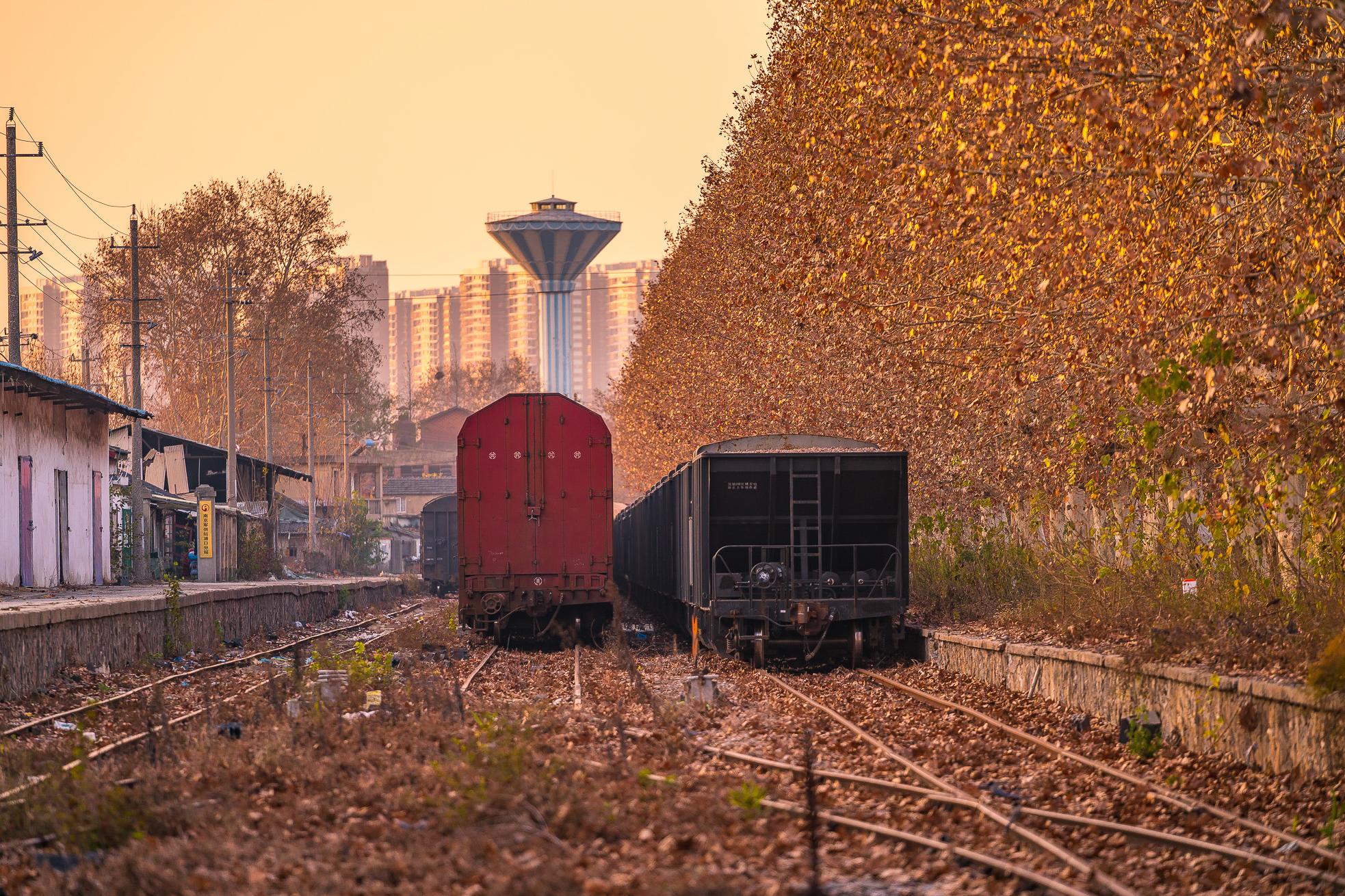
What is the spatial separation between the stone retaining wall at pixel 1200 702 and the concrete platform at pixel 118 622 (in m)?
11.4

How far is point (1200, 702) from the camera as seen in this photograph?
40.3ft

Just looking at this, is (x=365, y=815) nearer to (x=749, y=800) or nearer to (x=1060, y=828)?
(x=749, y=800)

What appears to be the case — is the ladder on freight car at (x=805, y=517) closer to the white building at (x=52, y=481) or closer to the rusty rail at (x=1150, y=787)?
the rusty rail at (x=1150, y=787)

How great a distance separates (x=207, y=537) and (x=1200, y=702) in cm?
3566

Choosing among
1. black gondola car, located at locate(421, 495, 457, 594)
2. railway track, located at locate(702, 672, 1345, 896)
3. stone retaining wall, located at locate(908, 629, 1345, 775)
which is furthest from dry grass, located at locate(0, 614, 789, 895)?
black gondola car, located at locate(421, 495, 457, 594)

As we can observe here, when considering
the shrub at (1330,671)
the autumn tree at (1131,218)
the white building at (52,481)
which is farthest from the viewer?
the white building at (52,481)

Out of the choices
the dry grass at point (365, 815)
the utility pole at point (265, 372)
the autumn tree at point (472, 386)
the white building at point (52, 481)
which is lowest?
the dry grass at point (365, 815)

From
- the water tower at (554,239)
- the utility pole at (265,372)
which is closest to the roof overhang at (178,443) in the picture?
the utility pole at (265,372)

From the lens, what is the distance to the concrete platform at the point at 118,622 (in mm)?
17891

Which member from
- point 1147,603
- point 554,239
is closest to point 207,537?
point 1147,603

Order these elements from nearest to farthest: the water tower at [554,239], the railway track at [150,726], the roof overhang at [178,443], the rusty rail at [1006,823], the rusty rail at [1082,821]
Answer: the rusty rail at [1006,823]
the rusty rail at [1082,821]
the railway track at [150,726]
the roof overhang at [178,443]
the water tower at [554,239]

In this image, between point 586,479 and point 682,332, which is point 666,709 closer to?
point 586,479

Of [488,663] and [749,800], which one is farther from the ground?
[749,800]

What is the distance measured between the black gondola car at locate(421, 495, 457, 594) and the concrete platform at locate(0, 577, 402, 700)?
1352 cm
